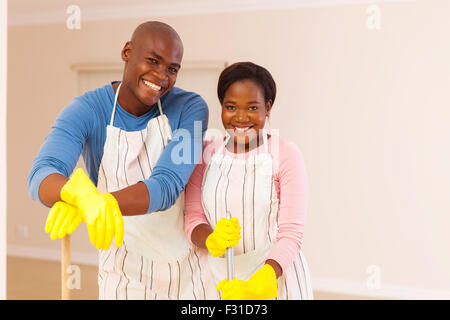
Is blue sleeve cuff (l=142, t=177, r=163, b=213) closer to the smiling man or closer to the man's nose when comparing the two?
the smiling man

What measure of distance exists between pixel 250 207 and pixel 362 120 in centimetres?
190

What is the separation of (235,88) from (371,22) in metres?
1.92

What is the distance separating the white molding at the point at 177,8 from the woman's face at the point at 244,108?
78.3 inches

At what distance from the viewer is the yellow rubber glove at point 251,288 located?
0.76 metres

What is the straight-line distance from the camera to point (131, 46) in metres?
0.80

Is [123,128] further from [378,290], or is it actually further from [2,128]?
[378,290]

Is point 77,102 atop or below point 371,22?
below

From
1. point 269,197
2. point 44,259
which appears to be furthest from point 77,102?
point 44,259

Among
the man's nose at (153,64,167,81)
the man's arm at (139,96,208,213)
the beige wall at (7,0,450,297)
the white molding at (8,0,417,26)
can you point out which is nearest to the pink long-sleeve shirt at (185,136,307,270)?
the man's arm at (139,96,208,213)

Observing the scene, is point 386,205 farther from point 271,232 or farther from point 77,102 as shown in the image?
point 77,102

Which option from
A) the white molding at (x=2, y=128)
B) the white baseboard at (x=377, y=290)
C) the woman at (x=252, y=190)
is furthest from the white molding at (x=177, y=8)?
the white molding at (x=2, y=128)

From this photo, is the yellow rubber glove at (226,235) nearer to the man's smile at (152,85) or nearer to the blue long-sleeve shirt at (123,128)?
the blue long-sleeve shirt at (123,128)

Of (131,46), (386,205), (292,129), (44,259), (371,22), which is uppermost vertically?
(371,22)
